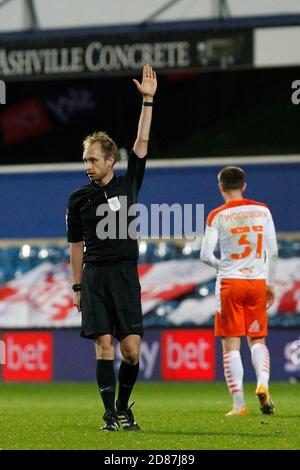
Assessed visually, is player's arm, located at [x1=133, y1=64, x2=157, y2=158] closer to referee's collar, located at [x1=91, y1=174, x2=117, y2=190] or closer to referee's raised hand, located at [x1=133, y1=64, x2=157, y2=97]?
referee's raised hand, located at [x1=133, y1=64, x2=157, y2=97]

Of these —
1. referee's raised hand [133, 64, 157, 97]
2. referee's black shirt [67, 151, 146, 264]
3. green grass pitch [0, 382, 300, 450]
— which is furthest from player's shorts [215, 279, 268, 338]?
referee's raised hand [133, 64, 157, 97]

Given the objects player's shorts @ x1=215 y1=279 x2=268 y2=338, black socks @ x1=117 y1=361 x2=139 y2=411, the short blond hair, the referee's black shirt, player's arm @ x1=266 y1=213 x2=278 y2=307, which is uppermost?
the short blond hair

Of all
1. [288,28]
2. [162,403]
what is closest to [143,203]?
[288,28]

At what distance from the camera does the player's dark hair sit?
30.2 feet

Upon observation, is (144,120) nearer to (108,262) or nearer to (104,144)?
(104,144)

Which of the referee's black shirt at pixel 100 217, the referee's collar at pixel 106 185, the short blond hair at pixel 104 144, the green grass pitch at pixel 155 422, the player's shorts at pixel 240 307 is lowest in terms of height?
the green grass pitch at pixel 155 422

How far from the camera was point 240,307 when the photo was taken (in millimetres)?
9219

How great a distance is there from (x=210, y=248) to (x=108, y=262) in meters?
1.84

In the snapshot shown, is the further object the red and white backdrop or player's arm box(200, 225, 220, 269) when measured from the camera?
the red and white backdrop

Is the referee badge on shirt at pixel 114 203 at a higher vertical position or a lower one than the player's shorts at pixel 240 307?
higher

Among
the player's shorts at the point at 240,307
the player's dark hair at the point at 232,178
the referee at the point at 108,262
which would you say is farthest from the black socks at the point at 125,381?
the player's dark hair at the point at 232,178

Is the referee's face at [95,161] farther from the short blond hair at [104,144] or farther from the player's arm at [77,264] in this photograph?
the player's arm at [77,264]

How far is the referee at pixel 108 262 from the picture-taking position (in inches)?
292

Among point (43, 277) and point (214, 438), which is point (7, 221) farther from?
point (214, 438)
